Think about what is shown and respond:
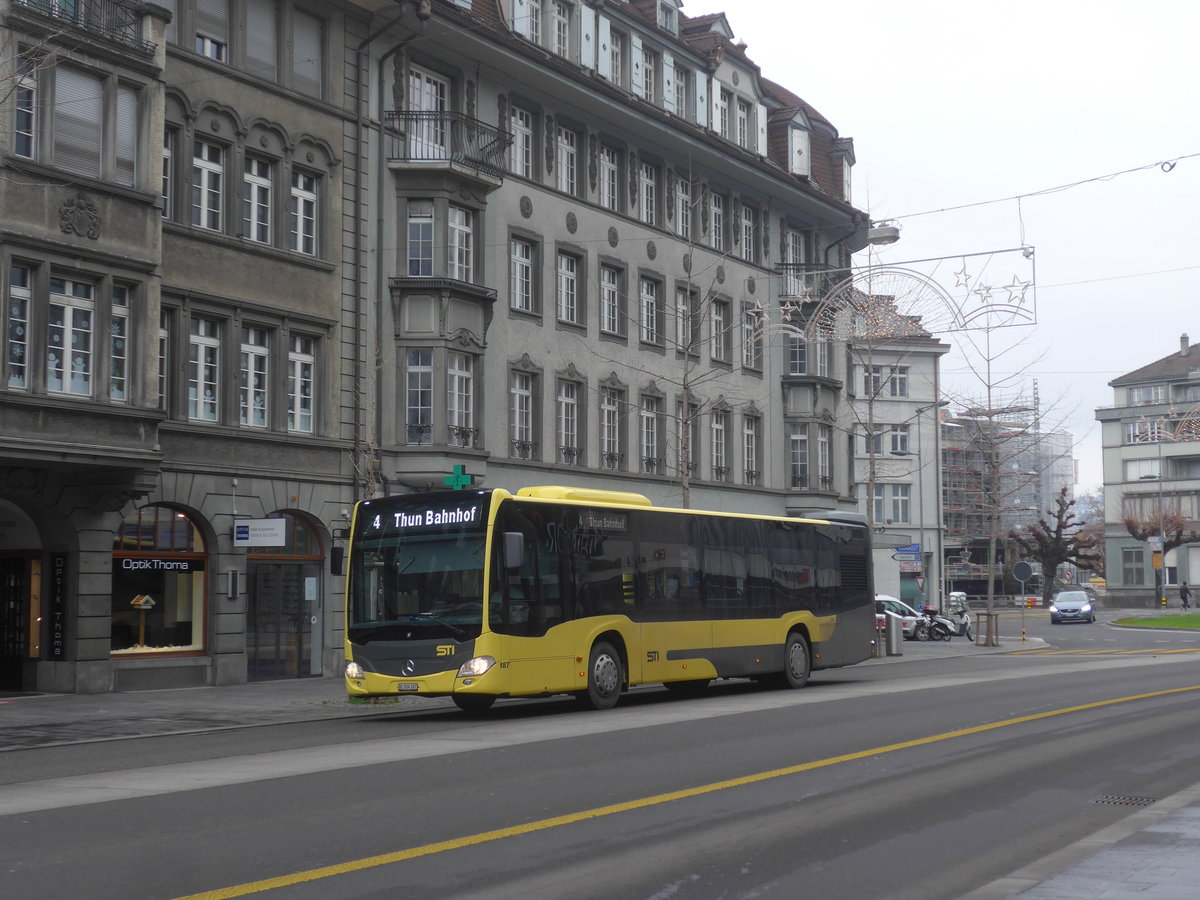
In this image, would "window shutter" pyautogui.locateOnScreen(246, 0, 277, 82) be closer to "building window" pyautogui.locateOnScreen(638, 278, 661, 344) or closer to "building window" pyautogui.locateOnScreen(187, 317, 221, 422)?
"building window" pyautogui.locateOnScreen(187, 317, 221, 422)

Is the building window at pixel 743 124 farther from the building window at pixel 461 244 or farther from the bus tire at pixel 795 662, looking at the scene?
the bus tire at pixel 795 662

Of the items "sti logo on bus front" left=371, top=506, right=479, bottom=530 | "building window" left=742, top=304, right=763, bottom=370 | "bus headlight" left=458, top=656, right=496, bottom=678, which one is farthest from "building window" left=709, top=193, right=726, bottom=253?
"bus headlight" left=458, top=656, right=496, bottom=678

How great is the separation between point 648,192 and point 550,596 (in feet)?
74.7

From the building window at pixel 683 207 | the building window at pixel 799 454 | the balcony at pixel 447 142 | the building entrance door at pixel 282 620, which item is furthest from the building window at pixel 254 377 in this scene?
the building window at pixel 799 454

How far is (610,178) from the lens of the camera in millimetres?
39469

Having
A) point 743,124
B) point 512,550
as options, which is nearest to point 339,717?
point 512,550

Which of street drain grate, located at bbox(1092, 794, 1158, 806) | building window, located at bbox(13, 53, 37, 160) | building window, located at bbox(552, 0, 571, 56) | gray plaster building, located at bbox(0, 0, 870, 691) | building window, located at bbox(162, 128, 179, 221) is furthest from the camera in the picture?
building window, located at bbox(552, 0, 571, 56)

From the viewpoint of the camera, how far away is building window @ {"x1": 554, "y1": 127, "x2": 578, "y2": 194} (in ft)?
123

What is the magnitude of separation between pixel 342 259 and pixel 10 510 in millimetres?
8614

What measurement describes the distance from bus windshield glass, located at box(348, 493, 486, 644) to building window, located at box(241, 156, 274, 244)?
35.2 ft

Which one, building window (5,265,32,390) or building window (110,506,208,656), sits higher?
building window (5,265,32,390)

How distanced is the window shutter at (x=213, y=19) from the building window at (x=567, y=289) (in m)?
11.0

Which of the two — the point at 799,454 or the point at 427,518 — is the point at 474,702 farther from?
the point at 799,454

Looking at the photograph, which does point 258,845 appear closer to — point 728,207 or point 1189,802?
point 1189,802
